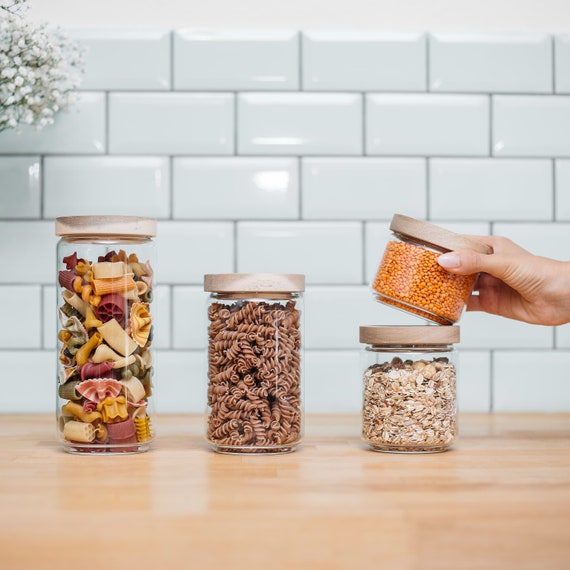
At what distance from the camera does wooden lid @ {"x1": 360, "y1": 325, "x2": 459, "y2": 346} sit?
1.00 metres

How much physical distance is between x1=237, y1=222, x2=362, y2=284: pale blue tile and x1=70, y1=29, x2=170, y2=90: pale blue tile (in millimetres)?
325

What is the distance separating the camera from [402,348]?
1021 mm

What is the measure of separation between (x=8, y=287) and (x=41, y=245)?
0.10m

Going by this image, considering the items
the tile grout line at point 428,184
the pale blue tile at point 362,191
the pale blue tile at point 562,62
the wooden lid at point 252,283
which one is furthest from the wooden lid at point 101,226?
the pale blue tile at point 562,62

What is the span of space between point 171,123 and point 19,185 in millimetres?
296

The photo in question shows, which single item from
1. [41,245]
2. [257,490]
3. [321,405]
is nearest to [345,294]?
[321,405]

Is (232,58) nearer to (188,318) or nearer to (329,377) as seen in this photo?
(188,318)

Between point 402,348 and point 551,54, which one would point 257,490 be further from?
point 551,54

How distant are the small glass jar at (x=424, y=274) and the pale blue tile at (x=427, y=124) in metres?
0.44

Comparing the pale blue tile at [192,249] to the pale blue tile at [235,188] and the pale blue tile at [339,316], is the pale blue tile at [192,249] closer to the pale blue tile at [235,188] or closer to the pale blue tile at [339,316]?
the pale blue tile at [235,188]

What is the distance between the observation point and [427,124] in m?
1.44

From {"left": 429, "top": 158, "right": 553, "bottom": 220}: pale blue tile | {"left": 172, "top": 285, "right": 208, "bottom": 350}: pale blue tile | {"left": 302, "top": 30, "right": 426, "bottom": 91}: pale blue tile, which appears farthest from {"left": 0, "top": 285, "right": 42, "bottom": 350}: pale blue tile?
{"left": 429, "top": 158, "right": 553, "bottom": 220}: pale blue tile

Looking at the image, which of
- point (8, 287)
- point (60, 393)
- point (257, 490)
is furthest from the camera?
point (8, 287)

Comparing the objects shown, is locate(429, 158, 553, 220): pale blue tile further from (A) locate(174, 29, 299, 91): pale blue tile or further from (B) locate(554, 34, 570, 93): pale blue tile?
(A) locate(174, 29, 299, 91): pale blue tile
